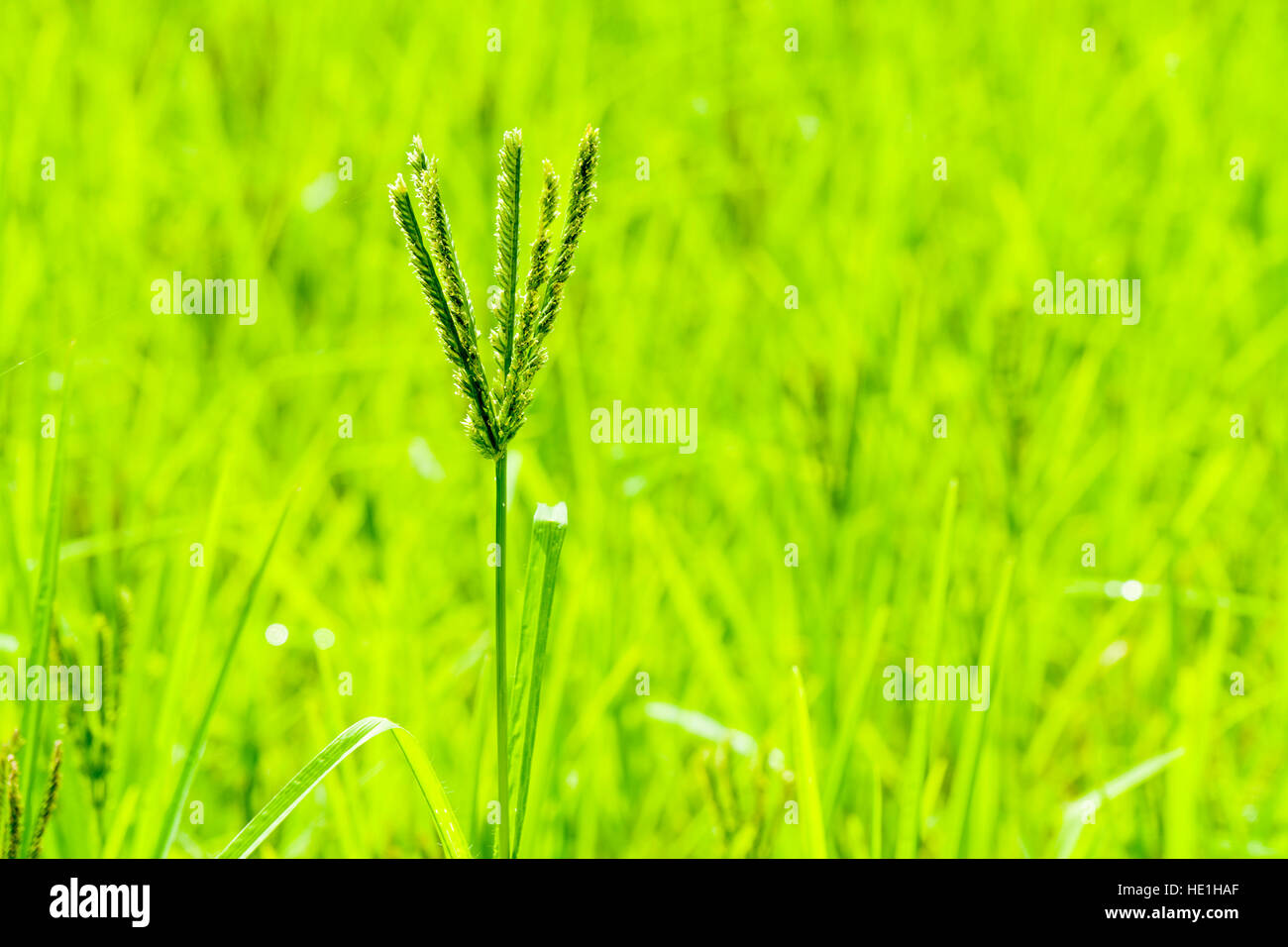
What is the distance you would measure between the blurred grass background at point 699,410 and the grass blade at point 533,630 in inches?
12.2

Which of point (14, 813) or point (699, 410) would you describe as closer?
point (14, 813)

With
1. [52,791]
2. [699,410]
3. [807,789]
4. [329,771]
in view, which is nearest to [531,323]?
[329,771]

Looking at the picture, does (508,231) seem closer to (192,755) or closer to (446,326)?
(446,326)

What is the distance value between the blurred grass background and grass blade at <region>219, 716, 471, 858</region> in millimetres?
264

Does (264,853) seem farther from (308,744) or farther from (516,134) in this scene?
(516,134)

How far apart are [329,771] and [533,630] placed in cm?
23

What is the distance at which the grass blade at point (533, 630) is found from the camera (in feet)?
3.27

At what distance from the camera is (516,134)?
90cm

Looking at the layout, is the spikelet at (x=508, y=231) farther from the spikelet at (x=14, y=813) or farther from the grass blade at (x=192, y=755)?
the spikelet at (x=14, y=813)

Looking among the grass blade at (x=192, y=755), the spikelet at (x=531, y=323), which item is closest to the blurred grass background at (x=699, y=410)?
the grass blade at (x=192, y=755)

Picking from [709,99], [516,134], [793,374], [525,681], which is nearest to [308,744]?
[525,681]

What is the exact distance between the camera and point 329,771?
3.21 feet

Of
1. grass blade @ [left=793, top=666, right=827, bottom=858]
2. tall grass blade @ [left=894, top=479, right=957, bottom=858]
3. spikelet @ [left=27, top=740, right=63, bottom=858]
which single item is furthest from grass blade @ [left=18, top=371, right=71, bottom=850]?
tall grass blade @ [left=894, top=479, right=957, bottom=858]

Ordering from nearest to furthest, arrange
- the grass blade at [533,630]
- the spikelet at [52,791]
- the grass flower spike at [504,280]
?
the grass flower spike at [504,280] < the grass blade at [533,630] < the spikelet at [52,791]
